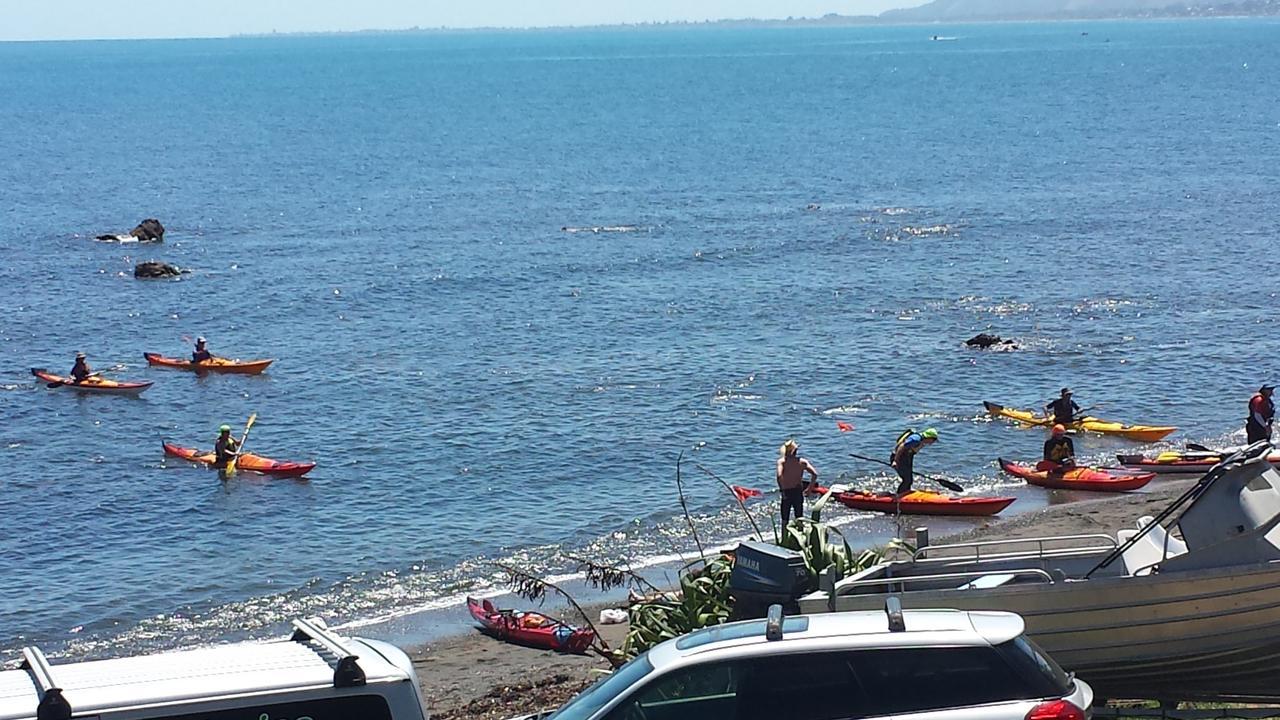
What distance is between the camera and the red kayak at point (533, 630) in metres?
21.1

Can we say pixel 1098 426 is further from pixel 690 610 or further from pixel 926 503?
pixel 690 610

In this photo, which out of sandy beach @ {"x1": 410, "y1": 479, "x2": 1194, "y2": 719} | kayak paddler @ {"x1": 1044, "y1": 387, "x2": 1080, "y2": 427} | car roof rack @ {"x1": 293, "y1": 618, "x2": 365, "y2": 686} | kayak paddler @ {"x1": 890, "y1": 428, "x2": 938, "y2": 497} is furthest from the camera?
kayak paddler @ {"x1": 1044, "y1": 387, "x2": 1080, "y2": 427}

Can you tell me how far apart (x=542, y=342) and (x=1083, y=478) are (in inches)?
773

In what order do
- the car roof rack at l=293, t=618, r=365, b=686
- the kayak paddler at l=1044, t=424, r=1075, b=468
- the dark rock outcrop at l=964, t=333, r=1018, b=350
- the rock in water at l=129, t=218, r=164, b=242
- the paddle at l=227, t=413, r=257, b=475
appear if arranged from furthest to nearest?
the rock in water at l=129, t=218, r=164, b=242
the dark rock outcrop at l=964, t=333, r=1018, b=350
the paddle at l=227, t=413, r=257, b=475
the kayak paddler at l=1044, t=424, r=1075, b=468
the car roof rack at l=293, t=618, r=365, b=686

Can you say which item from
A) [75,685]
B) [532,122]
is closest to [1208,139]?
[532,122]

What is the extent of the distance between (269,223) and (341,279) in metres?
19.1

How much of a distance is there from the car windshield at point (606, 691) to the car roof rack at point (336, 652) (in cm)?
151

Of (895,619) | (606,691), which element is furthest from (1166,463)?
(606,691)

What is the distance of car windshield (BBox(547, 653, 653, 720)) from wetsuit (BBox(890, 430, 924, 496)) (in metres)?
19.2

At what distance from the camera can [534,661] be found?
67.7 feet

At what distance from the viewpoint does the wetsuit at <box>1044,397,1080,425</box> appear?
32969 mm

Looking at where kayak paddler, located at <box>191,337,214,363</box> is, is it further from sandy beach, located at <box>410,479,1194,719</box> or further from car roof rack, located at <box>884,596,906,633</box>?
car roof rack, located at <box>884,596,906,633</box>

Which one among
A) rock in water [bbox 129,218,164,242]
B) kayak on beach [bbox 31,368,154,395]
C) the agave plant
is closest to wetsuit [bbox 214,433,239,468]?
kayak on beach [bbox 31,368,154,395]

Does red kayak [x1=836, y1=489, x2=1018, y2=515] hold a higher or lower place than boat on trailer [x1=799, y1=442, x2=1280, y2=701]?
lower
